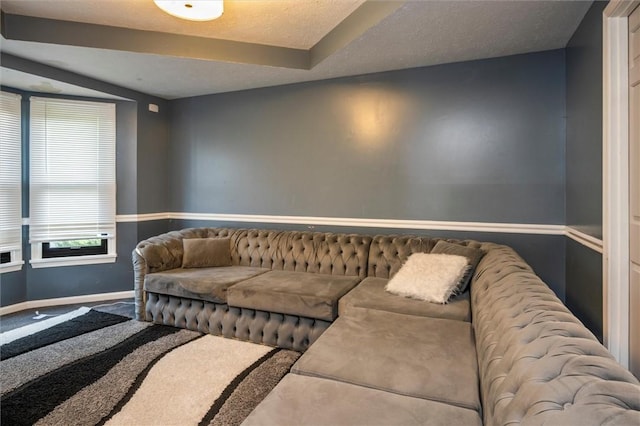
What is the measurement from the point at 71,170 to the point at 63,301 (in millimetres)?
1502

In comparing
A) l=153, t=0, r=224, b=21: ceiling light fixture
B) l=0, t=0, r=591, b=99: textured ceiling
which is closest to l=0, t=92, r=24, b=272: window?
l=0, t=0, r=591, b=99: textured ceiling

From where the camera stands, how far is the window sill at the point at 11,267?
11.5 ft

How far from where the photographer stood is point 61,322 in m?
3.18

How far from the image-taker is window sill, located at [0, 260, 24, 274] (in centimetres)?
349

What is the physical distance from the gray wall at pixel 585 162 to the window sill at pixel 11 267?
17.0 feet

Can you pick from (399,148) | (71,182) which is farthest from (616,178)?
(71,182)

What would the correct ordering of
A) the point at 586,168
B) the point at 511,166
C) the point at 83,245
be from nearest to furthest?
the point at 586,168, the point at 511,166, the point at 83,245

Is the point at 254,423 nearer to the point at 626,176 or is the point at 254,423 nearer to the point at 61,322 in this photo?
the point at 626,176

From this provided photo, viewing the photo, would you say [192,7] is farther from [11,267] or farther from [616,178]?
[11,267]

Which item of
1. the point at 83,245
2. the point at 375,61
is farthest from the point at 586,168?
the point at 83,245

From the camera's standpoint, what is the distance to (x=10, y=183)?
11.5 ft

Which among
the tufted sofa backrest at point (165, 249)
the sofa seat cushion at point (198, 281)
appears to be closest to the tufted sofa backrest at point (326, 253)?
the sofa seat cushion at point (198, 281)

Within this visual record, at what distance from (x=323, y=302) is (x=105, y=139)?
3376 millimetres

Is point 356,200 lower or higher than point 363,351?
higher
